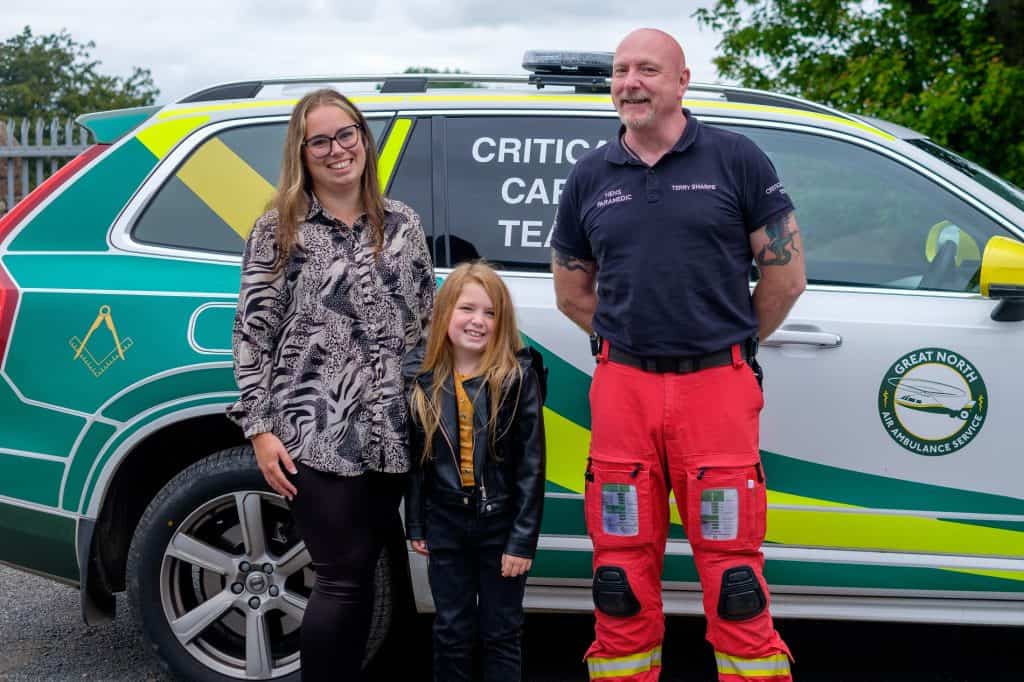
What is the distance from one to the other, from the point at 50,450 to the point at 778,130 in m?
2.39

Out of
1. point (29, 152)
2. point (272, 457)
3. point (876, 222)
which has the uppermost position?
point (29, 152)

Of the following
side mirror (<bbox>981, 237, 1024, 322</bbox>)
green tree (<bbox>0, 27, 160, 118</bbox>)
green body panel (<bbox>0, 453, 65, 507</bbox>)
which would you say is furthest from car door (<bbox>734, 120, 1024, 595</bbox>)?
green tree (<bbox>0, 27, 160, 118</bbox>)

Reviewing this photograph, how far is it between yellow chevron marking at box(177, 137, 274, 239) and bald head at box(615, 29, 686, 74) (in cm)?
124

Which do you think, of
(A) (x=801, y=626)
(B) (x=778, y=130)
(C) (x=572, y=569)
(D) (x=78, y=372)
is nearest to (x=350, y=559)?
(C) (x=572, y=569)

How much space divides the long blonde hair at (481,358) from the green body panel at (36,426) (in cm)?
115

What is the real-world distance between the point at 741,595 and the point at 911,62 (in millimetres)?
8409

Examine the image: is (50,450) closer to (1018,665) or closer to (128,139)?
(128,139)

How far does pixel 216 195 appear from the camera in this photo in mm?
3594

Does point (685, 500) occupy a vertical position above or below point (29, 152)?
below

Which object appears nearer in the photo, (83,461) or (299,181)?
(299,181)

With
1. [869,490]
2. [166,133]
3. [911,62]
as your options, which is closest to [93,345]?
[166,133]

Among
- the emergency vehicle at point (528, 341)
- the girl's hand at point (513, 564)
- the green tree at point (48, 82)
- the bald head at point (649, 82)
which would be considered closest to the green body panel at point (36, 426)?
the emergency vehicle at point (528, 341)

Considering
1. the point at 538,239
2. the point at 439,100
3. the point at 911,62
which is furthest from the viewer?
the point at 911,62

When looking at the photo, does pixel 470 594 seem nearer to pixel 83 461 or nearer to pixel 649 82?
pixel 83 461
